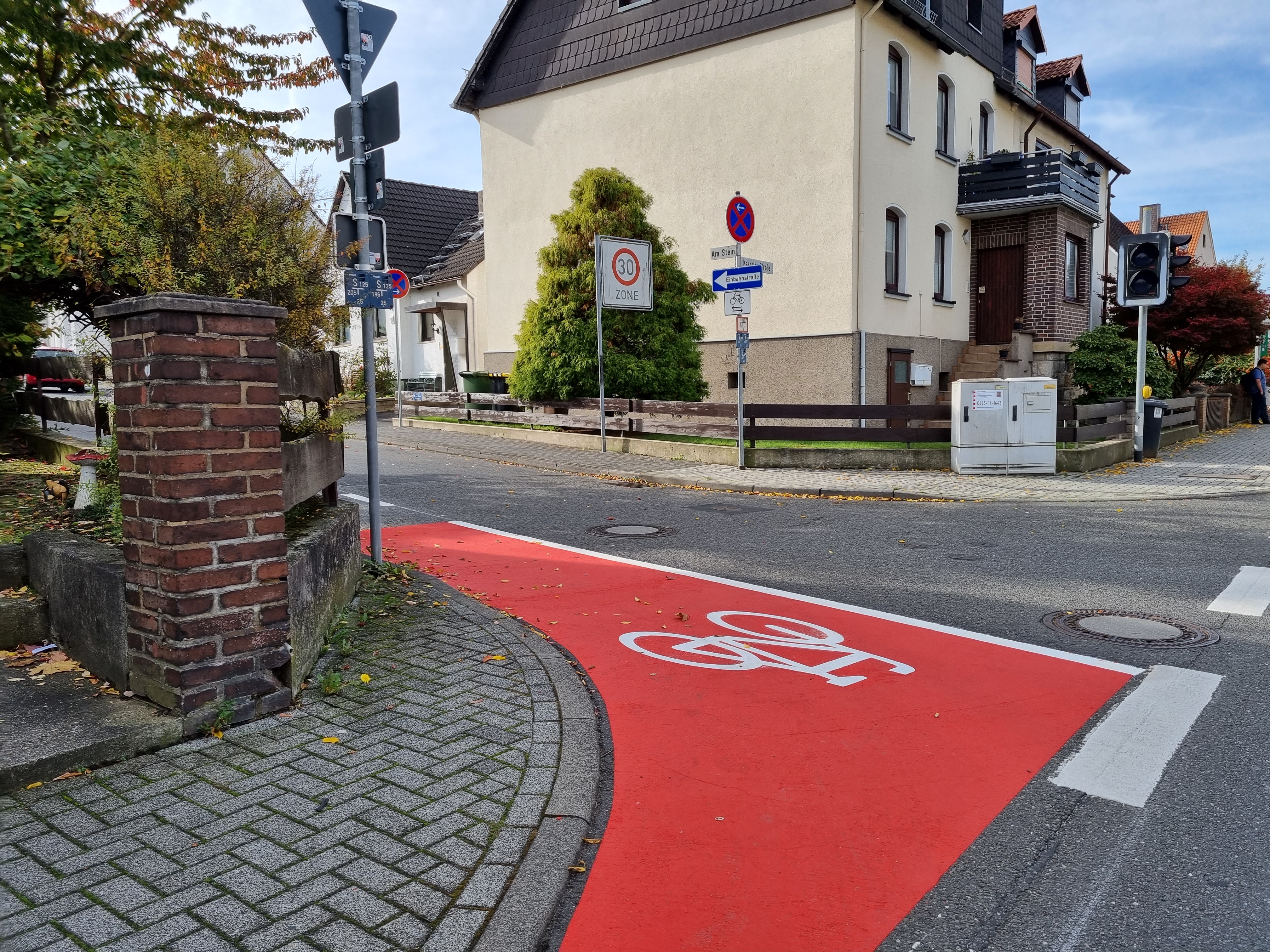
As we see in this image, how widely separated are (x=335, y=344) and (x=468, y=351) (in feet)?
85.4

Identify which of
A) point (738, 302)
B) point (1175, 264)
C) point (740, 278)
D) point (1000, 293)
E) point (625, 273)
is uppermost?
point (1000, 293)

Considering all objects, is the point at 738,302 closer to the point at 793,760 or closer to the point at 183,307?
the point at 793,760

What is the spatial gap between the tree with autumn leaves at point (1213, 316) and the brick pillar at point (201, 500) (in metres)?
23.7

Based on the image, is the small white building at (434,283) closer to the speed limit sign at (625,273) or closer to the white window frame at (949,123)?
the speed limit sign at (625,273)

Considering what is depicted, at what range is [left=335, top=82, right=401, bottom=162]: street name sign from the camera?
249 inches

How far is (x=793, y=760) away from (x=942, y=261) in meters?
20.7

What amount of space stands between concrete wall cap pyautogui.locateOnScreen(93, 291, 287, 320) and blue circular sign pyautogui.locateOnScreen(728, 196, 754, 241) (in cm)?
1044

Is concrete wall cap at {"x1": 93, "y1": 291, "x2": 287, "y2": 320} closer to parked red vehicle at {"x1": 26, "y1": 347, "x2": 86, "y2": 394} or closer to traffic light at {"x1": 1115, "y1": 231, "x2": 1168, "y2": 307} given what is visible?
parked red vehicle at {"x1": 26, "y1": 347, "x2": 86, "y2": 394}

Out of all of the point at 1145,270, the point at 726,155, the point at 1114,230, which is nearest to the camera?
the point at 1145,270

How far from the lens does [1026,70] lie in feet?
87.3

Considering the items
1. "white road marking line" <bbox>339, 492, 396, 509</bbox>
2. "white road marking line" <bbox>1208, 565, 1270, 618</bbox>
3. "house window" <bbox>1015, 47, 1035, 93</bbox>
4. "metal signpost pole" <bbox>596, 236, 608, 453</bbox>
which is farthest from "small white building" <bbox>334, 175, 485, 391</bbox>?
"white road marking line" <bbox>1208, 565, 1270, 618</bbox>

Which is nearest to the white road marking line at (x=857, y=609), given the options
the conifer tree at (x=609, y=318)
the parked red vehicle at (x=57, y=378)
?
the parked red vehicle at (x=57, y=378)

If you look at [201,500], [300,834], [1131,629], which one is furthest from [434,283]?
[300,834]

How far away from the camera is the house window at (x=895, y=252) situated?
20000 mm
